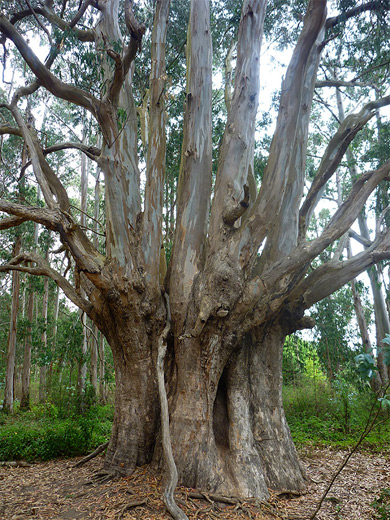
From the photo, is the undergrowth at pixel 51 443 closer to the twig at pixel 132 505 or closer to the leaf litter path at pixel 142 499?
A: the leaf litter path at pixel 142 499

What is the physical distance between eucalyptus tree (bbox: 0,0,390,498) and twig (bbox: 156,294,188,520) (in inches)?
2.3

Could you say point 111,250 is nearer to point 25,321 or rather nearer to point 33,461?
point 33,461

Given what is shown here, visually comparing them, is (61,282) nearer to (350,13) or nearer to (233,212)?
(233,212)

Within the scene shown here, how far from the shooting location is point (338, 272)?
13.9ft

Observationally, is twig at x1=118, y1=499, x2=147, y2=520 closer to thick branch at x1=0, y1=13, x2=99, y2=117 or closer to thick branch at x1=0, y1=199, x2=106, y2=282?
thick branch at x1=0, y1=199, x2=106, y2=282

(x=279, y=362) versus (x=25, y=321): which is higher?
(x=25, y=321)

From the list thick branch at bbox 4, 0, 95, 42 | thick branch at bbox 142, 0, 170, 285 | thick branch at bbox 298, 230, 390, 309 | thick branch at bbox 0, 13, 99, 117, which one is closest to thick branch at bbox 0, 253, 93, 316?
thick branch at bbox 142, 0, 170, 285

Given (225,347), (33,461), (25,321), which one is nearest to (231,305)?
(225,347)

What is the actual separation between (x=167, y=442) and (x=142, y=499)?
1.70 feet

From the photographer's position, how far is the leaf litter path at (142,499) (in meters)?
Answer: 3.18

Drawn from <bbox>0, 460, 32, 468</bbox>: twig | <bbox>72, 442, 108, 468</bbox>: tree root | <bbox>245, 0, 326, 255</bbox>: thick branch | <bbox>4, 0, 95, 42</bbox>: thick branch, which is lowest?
<bbox>0, 460, 32, 468</bbox>: twig

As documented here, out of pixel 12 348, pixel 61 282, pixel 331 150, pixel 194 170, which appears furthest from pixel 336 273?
pixel 12 348

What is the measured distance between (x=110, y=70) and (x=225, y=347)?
158 inches

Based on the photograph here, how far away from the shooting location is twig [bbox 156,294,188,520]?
2.94 m
